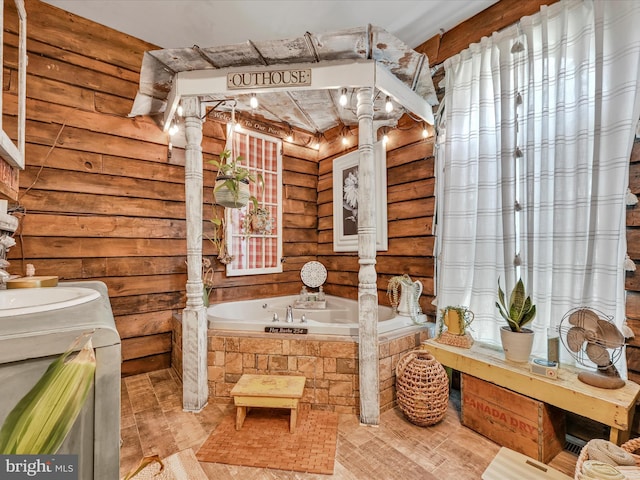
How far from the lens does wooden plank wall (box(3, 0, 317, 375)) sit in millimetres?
→ 2273

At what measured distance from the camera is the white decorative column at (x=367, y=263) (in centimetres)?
192

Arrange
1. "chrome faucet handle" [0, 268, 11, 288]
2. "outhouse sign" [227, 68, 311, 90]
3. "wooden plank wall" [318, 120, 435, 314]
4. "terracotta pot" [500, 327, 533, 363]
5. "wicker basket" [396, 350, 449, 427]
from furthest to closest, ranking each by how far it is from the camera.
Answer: "wooden plank wall" [318, 120, 435, 314], "outhouse sign" [227, 68, 311, 90], "wicker basket" [396, 350, 449, 427], "terracotta pot" [500, 327, 533, 363], "chrome faucet handle" [0, 268, 11, 288]

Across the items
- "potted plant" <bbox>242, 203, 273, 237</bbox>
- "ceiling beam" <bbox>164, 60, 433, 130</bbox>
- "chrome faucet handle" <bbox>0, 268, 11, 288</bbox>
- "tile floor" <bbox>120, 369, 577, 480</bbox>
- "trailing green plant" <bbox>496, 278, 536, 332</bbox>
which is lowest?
"tile floor" <bbox>120, 369, 577, 480</bbox>

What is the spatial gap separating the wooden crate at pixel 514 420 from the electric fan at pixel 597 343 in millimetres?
284

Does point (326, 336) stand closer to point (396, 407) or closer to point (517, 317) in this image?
point (396, 407)

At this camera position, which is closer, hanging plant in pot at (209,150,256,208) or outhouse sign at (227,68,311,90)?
outhouse sign at (227,68,311,90)

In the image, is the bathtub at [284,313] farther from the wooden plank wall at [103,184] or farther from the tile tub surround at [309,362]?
the wooden plank wall at [103,184]

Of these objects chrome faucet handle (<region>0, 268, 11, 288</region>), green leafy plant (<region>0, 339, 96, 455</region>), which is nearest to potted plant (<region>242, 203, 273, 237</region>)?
chrome faucet handle (<region>0, 268, 11, 288</region>)

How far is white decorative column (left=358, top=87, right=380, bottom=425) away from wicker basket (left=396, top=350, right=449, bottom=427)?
18cm

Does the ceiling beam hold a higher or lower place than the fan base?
higher

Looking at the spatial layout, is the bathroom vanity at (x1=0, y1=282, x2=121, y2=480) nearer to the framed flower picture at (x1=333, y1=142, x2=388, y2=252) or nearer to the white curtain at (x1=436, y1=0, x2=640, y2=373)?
the white curtain at (x1=436, y1=0, x2=640, y2=373)

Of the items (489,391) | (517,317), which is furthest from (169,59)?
(489,391)

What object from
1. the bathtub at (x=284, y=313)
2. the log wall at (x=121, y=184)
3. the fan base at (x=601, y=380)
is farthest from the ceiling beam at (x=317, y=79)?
the fan base at (x=601, y=380)

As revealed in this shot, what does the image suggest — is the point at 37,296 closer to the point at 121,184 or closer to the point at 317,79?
the point at 121,184
